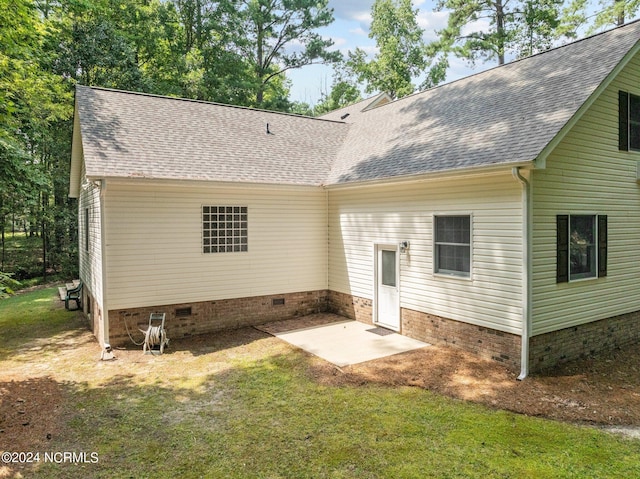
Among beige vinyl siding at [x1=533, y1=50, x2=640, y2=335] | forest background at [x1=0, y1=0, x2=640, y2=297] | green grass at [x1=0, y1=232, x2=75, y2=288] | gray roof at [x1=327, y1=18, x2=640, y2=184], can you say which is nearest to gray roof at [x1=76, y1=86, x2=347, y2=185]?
gray roof at [x1=327, y1=18, x2=640, y2=184]

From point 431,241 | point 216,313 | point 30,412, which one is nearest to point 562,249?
point 431,241

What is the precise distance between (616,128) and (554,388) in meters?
5.32

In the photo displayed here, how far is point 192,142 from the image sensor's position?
1070 centimetres

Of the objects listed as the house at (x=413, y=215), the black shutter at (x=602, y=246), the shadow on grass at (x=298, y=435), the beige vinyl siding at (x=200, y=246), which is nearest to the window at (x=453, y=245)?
the house at (x=413, y=215)

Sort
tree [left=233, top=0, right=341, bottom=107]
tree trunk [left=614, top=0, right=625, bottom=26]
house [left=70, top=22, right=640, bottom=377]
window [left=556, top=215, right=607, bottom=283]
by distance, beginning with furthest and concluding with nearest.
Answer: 1. tree [left=233, top=0, right=341, bottom=107]
2. tree trunk [left=614, top=0, right=625, bottom=26]
3. window [left=556, top=215, right=607, bottom=283]
4. house [left=70, top=22, right=640, bottom=377]

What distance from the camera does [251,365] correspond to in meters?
7.70

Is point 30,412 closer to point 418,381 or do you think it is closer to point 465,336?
point 418,381

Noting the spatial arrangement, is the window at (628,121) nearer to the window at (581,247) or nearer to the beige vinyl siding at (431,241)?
the window at (581,247)

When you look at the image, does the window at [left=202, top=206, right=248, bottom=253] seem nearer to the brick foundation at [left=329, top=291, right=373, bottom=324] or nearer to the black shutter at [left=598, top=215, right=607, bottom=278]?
the brick foundation at [left=329, top=291, right=373, bottom=324]

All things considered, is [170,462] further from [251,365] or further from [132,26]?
[132,26]

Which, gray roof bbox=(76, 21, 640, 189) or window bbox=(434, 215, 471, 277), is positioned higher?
gray roof bbox=(76, 21, 640, 189)

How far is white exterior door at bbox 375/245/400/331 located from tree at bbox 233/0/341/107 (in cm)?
2147

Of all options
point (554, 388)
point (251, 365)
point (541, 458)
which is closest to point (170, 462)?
point (251, 365)

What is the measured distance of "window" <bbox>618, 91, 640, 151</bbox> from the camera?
27.0 feet
